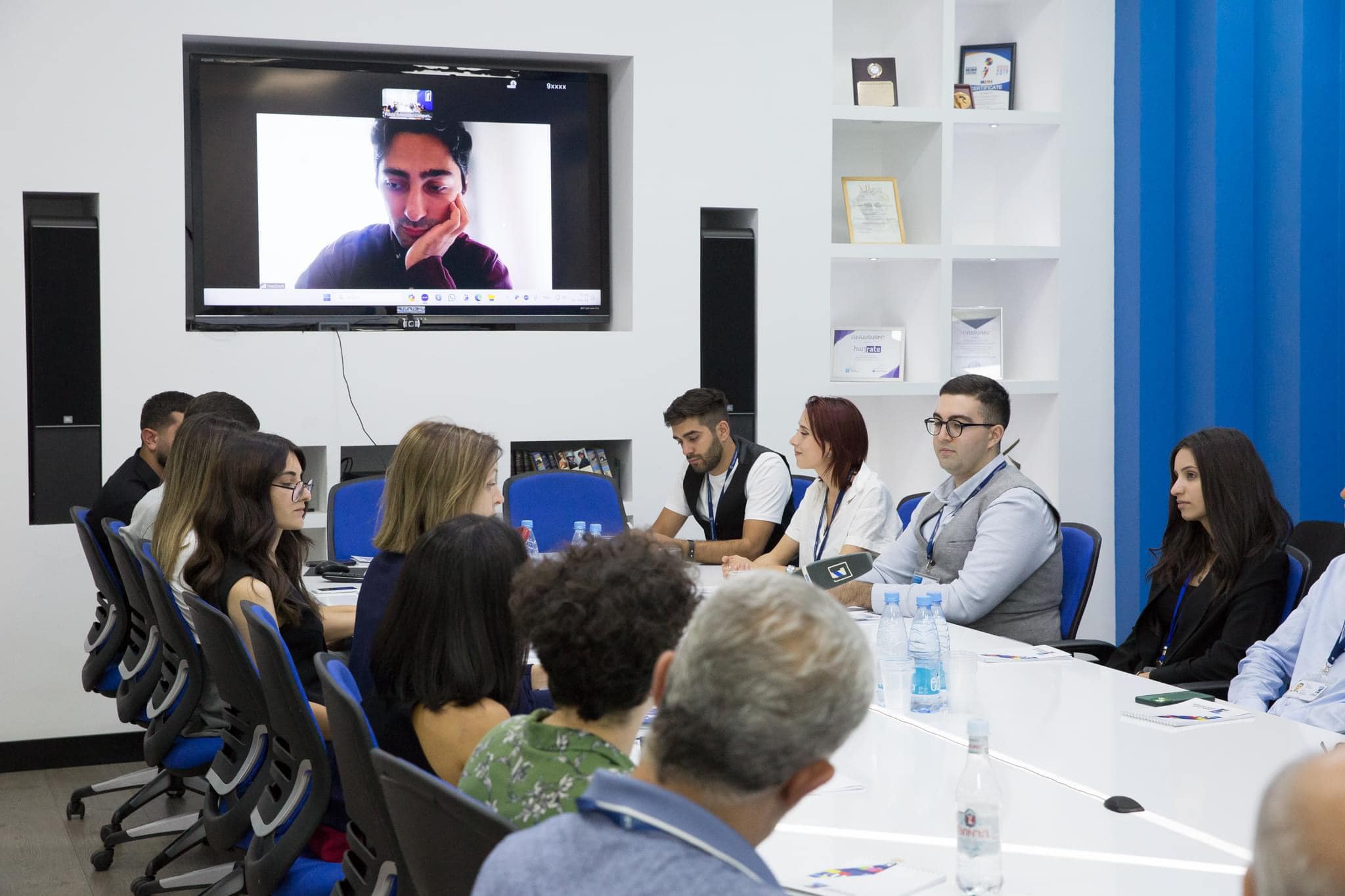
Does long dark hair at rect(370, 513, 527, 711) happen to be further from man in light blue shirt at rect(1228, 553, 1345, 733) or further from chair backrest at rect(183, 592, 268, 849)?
man in light blue shirt at rect(1228, 553, 1345, 733)

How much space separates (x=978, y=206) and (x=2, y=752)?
5.22 meters

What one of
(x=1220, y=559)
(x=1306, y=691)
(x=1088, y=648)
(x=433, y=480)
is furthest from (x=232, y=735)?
(x=1220, y=559)

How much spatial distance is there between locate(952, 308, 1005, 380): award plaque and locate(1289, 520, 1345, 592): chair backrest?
258 cm

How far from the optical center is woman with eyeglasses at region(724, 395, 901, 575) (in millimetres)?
4773

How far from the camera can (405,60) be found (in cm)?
591

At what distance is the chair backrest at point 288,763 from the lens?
7.83ft

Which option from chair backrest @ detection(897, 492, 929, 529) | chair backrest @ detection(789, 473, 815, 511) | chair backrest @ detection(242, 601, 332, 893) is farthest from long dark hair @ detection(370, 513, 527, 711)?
chair backrest @ detection(789, 473, 815, 511)

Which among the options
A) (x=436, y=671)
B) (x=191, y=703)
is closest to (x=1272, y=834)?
(x=436, y=671)

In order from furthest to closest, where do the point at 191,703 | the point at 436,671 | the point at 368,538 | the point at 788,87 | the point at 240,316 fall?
the point at 788,87, the point at 240,316, the point at 368,538, the point at 191,703, the point at 436,671

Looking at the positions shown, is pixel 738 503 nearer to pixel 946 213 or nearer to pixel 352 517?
pixel 352 517

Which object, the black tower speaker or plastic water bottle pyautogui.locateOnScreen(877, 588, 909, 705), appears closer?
plastic water bottle pyautogui.locateOnScreen(877, 588, 909, 705)

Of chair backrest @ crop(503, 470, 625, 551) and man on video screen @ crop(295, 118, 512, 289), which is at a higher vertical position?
man on video screen @ crop(295, 118, 512, 289)

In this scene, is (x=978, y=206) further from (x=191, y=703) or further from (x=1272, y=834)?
(x=1272, y=834)

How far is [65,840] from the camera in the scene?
4453 mm
